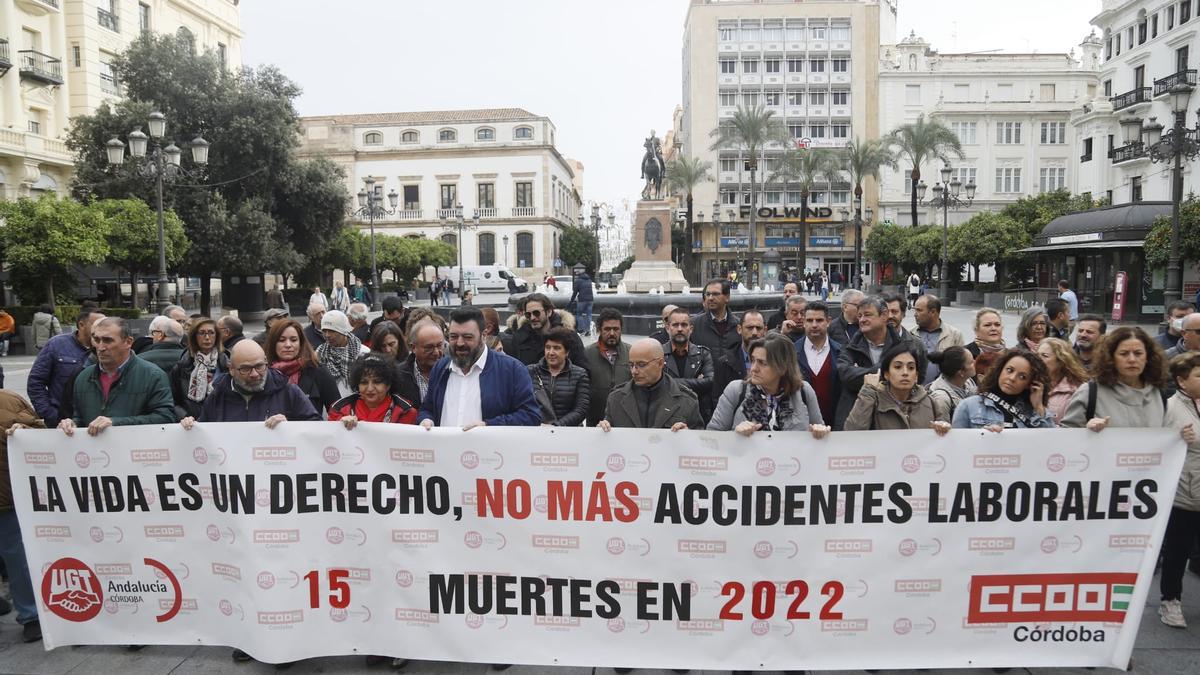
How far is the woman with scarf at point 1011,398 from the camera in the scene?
4.39 m

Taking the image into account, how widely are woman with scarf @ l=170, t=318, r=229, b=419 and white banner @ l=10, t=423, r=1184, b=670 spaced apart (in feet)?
6.02

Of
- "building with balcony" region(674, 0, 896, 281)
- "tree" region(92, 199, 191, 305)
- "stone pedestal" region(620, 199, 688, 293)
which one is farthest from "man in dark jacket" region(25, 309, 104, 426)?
"building with balcony" region(674, 0, 896, 281)

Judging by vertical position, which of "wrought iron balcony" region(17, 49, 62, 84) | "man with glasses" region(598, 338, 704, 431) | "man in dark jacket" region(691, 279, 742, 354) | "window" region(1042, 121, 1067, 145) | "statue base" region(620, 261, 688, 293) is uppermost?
"window" region(1042, 121, 1067, 145)

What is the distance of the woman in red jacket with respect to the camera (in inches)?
184

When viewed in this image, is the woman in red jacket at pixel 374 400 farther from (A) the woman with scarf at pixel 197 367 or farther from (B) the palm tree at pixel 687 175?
(B) the palm tree at pixel 687 175

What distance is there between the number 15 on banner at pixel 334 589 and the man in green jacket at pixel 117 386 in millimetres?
1333

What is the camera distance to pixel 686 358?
6477 mm

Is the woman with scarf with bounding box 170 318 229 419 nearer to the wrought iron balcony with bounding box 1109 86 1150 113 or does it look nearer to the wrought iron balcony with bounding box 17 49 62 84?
the wrought iron balcony with bounding box 17 49 62 84

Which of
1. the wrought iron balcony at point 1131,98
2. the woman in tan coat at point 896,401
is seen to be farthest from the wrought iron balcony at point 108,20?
the wrought iron balcony at point 1131,98

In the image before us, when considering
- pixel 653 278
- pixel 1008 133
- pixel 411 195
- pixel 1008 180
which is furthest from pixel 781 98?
pixel 653 278

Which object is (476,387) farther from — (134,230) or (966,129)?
(966,129)

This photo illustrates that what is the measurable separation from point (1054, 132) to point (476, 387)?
7313 centimetres

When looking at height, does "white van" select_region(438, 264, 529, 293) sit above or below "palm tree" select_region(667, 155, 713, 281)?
below

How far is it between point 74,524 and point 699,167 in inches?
2585
